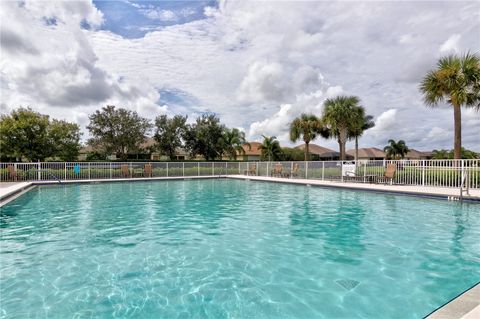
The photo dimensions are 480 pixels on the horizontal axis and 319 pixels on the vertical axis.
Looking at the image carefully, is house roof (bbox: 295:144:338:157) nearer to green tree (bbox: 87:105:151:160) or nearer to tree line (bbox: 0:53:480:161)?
tree line (bbox: 0:53:480:161)

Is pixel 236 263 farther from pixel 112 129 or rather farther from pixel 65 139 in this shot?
pixel 112 129

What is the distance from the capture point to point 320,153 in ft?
177

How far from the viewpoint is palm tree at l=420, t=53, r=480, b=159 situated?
546 inches

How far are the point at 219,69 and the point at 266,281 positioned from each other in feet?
52.1

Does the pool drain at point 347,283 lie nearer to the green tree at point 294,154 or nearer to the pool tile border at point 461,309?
the pool tile border at point 461,309

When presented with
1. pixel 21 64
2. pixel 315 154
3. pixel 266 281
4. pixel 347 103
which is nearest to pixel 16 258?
pixel 266 281

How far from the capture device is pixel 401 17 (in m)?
12.3

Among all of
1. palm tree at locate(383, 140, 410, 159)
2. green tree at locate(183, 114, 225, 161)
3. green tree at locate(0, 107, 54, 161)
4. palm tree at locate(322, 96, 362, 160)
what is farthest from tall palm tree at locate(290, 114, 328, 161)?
palm tree at locate(383, 140, 410, 159)

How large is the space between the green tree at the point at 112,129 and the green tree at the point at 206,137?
671 centimetres

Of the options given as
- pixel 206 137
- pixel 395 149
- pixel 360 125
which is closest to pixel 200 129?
pixel 206 137

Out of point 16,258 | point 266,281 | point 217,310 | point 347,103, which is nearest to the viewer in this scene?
point 217,310

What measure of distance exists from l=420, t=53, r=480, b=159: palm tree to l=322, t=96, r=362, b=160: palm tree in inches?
414

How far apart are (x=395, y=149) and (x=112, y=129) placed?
52891 millimetres

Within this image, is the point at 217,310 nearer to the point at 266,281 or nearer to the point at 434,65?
the point at 266,281
